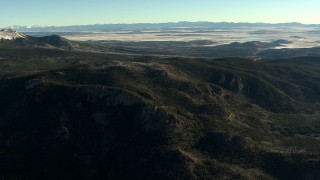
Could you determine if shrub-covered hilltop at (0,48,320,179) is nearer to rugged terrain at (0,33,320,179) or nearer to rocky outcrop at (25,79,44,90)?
rocky outcrop at (25,79,44,90)

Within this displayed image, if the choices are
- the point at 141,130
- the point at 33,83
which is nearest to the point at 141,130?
the point at 141,130

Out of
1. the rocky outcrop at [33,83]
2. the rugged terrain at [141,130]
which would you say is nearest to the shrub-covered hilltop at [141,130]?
the rocky outcrop at [33,83]

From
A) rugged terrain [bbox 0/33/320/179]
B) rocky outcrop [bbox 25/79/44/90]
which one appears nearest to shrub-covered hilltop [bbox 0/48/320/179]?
rocky outcrop [bbox 25/79/44/90]

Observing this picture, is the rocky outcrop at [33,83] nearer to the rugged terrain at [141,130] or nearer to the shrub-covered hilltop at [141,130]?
the shrub-covered hilltop at [141,130]

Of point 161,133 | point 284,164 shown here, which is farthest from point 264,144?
point 161,133

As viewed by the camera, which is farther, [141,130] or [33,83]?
[33,83]

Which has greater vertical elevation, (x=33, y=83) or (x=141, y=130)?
(x=33, y=83)

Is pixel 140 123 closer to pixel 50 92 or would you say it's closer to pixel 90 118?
pixel 90 118

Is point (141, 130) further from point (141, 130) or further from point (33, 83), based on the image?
point (33, 83)
